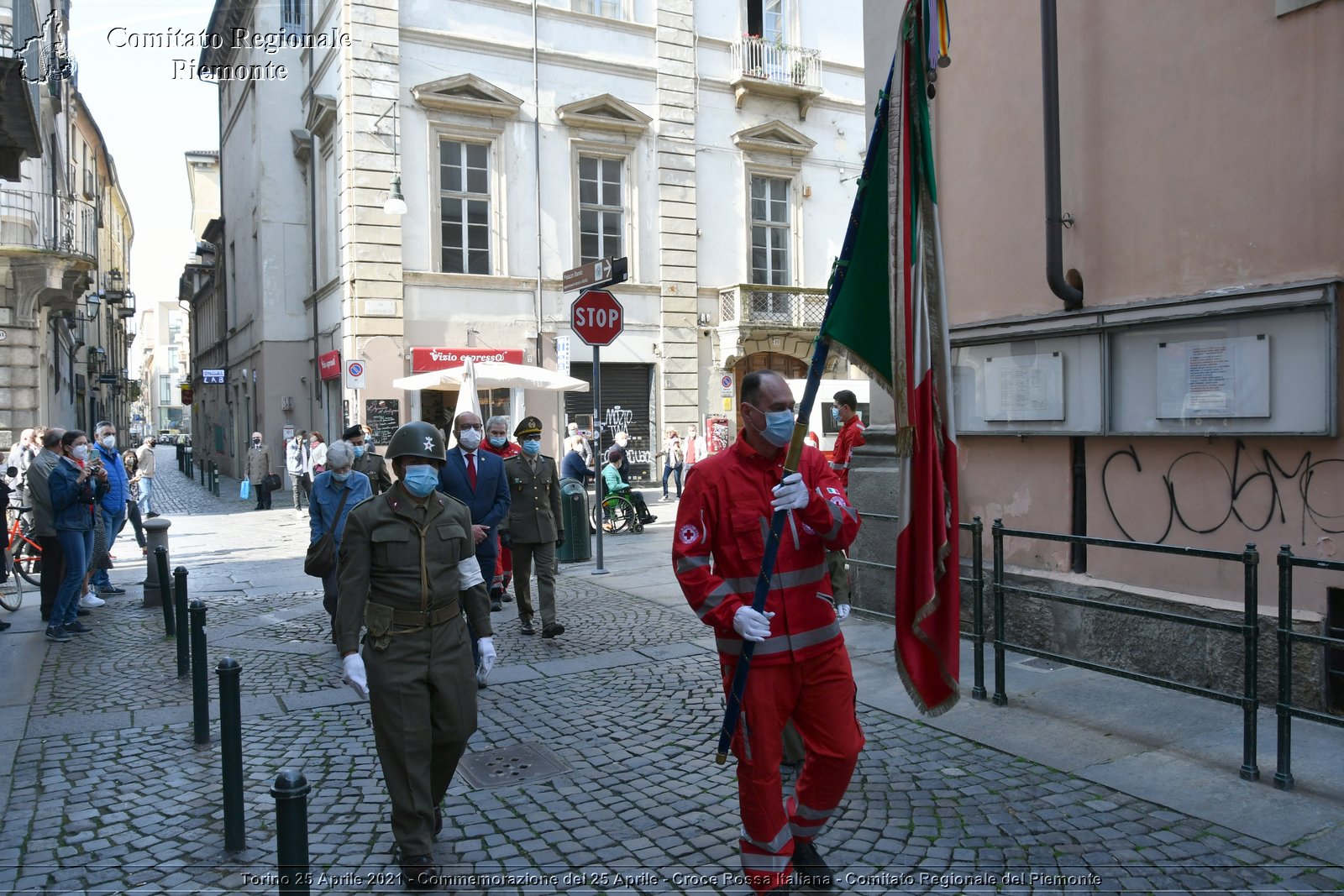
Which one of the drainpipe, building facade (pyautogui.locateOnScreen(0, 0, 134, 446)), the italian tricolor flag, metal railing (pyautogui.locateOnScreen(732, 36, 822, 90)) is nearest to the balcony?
metal railing (pyautogui.locateOnScreen(732, 36, 822, 90))

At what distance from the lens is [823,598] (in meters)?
3.75

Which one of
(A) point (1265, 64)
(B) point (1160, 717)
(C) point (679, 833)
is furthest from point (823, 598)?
(A) point (1265, 64)

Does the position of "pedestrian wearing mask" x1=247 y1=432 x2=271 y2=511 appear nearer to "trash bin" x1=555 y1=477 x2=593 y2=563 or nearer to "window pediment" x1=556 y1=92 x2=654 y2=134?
"window pediment" x1=556 y1=92 x2=654 y2=134

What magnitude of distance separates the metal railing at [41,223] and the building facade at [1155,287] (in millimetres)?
18522

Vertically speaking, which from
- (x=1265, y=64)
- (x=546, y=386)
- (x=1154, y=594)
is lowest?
(x=1154, y=594)

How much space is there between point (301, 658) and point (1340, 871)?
22.6 feet

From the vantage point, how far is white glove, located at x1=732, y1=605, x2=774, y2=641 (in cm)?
347

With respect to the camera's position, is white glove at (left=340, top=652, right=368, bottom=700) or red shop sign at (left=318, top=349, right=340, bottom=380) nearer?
white glove at (left=340, top=652, right=368, bottom=700)

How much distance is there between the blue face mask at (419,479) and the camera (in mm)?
4223

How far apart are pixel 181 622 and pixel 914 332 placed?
5758mm

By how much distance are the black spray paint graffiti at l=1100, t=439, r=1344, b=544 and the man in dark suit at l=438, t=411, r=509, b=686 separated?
4445mm

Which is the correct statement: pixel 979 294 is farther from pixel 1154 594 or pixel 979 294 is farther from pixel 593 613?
pixel 593 613

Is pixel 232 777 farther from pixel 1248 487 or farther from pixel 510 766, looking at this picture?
pixel 1248 487

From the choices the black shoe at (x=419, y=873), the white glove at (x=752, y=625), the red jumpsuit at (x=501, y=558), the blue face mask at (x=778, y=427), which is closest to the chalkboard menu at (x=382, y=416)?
the red jumpsuit at (x=501, y=558)
